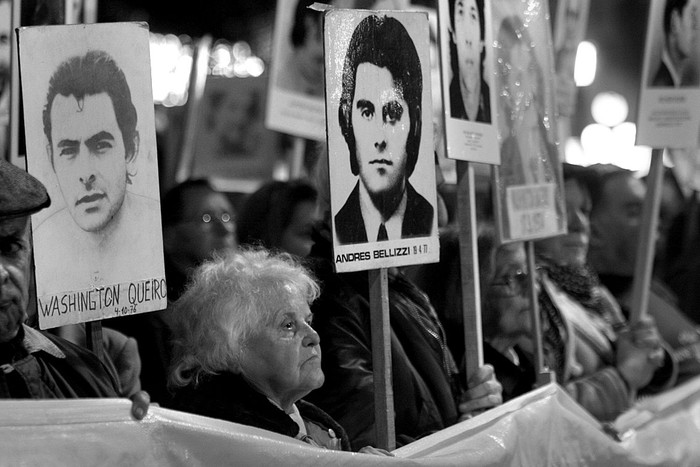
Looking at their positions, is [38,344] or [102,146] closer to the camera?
[38,344]

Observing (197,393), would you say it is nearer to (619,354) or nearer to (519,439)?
(519,439)

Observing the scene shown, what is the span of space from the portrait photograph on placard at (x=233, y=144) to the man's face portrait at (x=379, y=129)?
4.02m

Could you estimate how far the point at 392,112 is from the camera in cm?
333

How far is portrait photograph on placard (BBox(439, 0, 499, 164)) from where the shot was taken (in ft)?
12.0

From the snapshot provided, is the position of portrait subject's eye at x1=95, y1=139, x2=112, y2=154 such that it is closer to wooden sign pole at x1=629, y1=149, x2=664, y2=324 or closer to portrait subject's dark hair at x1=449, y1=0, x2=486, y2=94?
portrait subject's dark hair at x1=449, y1=0, x2=486, y2=94

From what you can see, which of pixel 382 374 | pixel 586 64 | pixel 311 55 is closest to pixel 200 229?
pixel 311 55

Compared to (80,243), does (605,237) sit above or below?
below

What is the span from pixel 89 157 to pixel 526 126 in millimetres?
1917

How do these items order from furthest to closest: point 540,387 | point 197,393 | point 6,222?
point 540,387, point 197,393, point 6,222

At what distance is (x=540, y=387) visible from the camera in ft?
13.5

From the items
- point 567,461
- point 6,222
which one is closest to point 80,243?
point 6,222

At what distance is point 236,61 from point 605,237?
26.6ft

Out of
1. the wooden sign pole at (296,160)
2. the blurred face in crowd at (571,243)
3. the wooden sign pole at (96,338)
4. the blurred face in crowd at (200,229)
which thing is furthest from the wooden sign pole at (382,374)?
the wooden sign pole at (296,160)

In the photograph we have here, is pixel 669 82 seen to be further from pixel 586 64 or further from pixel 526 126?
pixel 586 64
